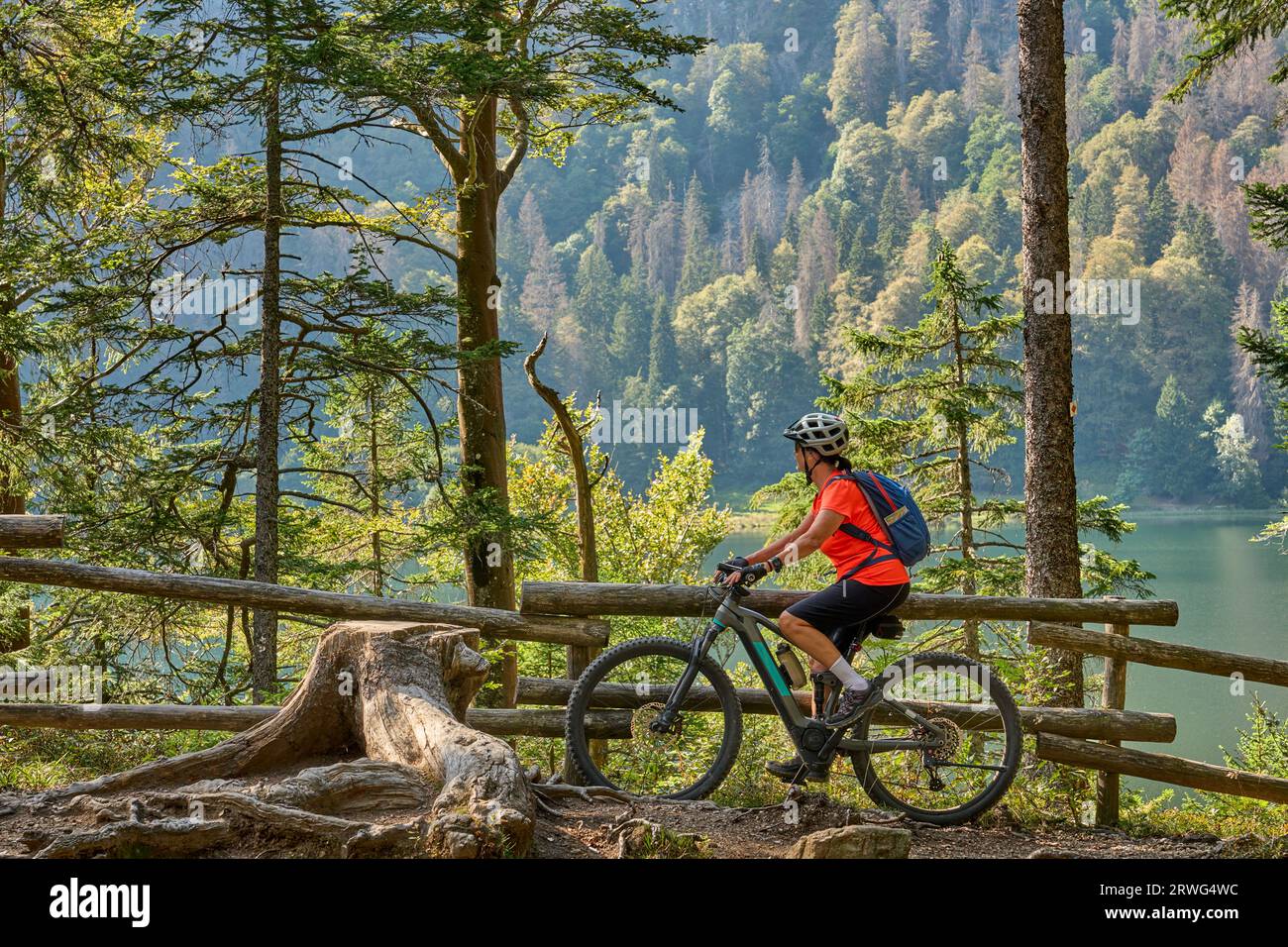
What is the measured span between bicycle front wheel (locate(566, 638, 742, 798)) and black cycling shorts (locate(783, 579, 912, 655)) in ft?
1.69

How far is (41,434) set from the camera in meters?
11.0

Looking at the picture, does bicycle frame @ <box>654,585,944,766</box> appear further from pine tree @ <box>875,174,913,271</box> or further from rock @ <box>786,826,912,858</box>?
pine tree @ <box>875,174,913,271</box>

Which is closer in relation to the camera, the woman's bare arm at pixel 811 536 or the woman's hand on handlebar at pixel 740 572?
the woman's bare arm at pixel 811 536

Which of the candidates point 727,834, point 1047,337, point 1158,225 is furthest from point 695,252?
point 727,834

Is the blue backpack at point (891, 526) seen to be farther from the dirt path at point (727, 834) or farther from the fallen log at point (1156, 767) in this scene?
the fallen log at point (1156, 767)

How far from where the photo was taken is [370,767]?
416cm

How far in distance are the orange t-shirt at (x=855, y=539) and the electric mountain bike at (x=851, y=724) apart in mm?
314

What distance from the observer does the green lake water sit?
31.3 m

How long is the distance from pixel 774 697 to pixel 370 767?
6.68ft

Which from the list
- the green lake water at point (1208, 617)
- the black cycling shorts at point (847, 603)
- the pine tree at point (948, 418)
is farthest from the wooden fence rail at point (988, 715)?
the green lake water at point (1208, 617)

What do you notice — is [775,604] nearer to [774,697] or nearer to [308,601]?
[774,697]

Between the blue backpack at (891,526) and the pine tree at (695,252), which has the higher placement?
the pine tree at (695,252)

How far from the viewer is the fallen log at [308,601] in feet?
20.7
